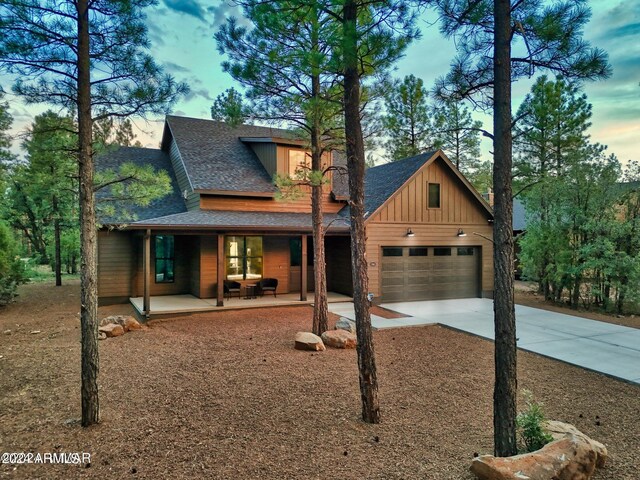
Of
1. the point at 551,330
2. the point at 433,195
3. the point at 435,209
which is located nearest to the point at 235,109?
the point at 433,195

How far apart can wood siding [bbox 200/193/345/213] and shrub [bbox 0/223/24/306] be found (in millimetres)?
6027

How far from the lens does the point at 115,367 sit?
646 cm

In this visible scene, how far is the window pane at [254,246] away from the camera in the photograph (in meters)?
13.6

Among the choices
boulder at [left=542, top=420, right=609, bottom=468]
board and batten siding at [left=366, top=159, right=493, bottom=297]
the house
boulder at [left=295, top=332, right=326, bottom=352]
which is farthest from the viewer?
board and batten siding at [left=366, top=159, right=493, bottom=297]

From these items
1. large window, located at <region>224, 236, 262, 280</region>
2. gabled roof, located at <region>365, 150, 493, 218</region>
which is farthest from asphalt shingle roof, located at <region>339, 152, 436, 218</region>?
large window, located at <region>224, 236, 262, 280</region>

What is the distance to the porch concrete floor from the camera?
11067mm

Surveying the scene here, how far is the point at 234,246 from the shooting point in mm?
13359

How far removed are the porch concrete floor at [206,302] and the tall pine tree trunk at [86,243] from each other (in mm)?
6282

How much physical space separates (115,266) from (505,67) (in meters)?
12.8

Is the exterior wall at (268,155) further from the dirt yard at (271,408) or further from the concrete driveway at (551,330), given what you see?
the dirt yard at (271,408)

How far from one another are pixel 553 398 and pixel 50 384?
7.34 meters

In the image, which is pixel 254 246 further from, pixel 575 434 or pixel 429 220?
pixel 575 434

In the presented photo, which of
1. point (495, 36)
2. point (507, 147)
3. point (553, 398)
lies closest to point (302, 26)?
point (495, 36)

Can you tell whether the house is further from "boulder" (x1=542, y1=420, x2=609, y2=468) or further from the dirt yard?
"boulder" (x1=542, y1=420, x2=609, y2=468)
